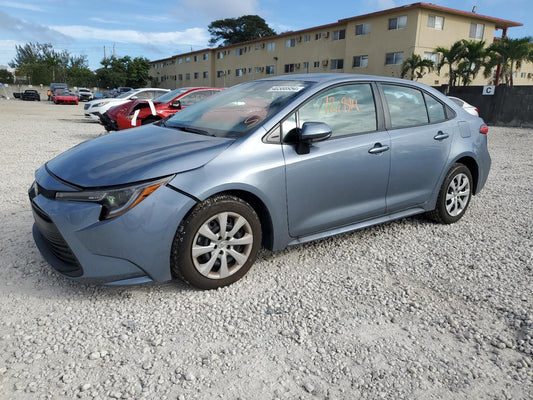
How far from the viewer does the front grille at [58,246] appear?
2.68 m

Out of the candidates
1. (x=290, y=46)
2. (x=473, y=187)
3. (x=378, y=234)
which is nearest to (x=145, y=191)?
(x=378, y=234)

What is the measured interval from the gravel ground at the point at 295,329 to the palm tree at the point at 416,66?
26.8 metres

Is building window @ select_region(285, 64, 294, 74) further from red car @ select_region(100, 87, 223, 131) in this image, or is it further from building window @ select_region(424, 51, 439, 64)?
red car @ select_region(100, 87, 223, 131)

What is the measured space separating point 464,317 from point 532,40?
104ft

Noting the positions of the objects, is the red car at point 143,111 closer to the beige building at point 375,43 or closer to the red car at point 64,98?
the beige building at point 375,43

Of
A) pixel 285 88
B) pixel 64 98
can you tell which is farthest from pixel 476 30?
pixel 285 88

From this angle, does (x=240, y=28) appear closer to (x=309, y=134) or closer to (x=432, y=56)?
(x=432, y=56)

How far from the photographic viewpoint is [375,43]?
31.5m

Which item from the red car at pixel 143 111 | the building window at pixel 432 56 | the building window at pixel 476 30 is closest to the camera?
the red car at pixel 143 111

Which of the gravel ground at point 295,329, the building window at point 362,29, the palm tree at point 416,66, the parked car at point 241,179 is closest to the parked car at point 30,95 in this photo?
the building window at point 362,29

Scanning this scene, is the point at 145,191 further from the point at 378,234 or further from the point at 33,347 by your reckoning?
the point at 378,234

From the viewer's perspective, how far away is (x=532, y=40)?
27.4 meters

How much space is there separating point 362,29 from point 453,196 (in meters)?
31.7

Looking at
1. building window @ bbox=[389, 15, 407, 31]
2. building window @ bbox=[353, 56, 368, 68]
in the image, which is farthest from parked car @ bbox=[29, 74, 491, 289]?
building window @ bbox=[353, 56, 368, 68]
